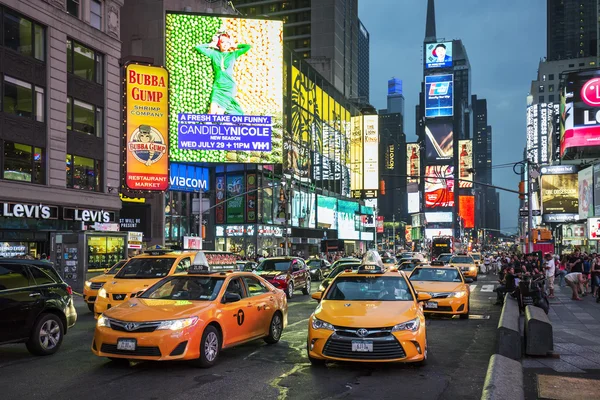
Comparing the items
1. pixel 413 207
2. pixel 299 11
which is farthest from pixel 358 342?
pixel 413 207

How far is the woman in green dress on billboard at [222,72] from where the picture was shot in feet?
186

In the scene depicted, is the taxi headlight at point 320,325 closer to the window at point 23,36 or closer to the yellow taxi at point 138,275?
the yellow taxi at point 138,275

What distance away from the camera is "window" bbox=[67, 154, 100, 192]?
34.7m

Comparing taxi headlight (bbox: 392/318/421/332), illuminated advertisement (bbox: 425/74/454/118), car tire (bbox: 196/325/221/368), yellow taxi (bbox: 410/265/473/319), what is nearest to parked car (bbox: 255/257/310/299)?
yellow taxi (bbox: 410/265/473/319)

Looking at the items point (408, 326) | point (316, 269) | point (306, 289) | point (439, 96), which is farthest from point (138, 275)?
point (439, 96)

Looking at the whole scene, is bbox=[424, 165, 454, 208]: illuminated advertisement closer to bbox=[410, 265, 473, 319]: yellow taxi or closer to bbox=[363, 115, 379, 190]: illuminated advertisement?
bbox=[363, 115, 379, 190]: illuminated advertisement

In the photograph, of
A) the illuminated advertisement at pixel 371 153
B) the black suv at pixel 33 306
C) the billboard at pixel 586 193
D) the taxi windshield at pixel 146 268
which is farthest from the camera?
the illuminated advertisement at pixel 371 153

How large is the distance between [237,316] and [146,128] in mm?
31865

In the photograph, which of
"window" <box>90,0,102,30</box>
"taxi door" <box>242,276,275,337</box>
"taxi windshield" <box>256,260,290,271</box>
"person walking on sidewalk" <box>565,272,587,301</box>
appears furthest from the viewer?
"window" <box>90,0,102,30</box>

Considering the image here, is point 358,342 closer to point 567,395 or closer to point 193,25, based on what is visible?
point 567,395

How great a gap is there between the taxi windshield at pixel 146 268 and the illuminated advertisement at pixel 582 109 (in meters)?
51.2

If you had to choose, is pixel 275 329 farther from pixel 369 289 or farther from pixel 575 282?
pixel 575 282

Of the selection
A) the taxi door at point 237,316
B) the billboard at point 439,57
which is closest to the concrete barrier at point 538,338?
the taxi door at point 237,316

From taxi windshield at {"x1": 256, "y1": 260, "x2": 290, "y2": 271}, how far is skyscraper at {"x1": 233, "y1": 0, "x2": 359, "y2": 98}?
76124 mm
